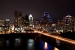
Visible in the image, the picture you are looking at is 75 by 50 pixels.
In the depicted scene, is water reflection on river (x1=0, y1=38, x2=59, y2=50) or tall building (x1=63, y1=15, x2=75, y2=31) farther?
tall building (x1=63, y1=15, x2=75, y2=31)

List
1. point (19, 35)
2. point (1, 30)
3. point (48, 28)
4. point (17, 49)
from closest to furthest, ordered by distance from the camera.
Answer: point (17, 49) → point (19, 35) → point (1, 30) → point (48, 28)

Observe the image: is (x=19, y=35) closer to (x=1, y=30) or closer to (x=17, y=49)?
(x=1, y=30)

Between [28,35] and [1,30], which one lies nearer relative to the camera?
[28,35]

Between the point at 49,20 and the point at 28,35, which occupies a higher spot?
the point at 49,20

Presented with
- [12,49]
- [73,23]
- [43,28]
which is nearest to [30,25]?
[43,28]

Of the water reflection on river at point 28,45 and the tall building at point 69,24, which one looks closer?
the water reflection on river at point 28,45

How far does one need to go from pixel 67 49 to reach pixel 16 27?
4347 centimetres

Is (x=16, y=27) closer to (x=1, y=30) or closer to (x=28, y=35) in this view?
(x=1, y=30)

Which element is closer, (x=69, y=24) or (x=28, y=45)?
(x=28, y=45)

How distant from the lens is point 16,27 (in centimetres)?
6381

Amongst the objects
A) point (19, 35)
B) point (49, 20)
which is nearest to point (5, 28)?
point (19, 35)

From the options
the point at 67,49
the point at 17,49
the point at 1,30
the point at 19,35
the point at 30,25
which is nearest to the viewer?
the point at 67,49

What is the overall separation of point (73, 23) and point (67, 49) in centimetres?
3997

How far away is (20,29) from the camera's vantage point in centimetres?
6266
